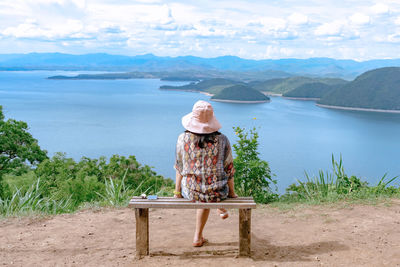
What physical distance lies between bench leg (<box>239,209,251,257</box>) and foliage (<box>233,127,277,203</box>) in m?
2.36

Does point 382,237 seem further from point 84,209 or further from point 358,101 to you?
point 358,101

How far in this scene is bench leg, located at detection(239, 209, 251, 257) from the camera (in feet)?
9.64

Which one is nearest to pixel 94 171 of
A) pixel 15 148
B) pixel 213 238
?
→ pixel 15 148

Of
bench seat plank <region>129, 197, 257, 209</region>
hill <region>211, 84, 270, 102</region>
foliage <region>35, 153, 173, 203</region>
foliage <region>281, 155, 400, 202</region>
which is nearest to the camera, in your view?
bench seat plank <region>129, 197, 257, 209</region>

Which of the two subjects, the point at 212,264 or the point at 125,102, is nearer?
the point at 212,264

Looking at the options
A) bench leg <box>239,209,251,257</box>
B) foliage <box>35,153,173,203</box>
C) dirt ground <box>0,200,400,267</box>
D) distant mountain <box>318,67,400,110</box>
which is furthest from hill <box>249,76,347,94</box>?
bench leg <box>239,209,251,257</box>

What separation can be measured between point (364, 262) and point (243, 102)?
289 feet

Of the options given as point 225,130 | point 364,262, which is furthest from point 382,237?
point 225,130

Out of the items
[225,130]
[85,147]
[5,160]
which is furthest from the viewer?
[225,130]

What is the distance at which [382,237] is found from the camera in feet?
11.6

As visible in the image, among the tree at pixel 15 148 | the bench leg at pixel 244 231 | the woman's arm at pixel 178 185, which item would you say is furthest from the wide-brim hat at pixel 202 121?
the tree at pixel 15 148

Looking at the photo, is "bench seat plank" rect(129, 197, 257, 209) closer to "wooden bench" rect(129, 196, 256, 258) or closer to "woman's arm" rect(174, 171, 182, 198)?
"wooden bench" rect(129, 196, 256, 258)

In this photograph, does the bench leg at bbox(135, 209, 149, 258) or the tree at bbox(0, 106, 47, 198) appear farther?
the tree at bbox(0, 106, 47, 198)

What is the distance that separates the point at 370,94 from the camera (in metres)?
96.8
